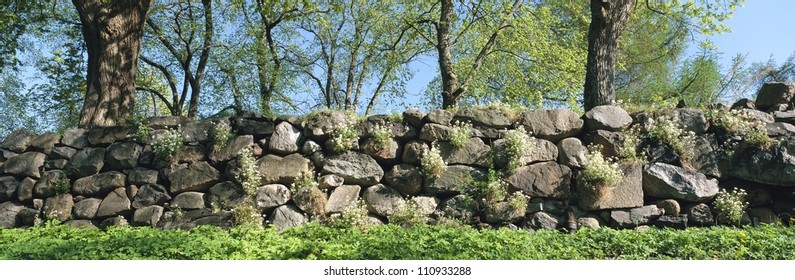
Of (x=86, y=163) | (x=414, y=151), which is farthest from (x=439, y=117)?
(x=86, y=163)

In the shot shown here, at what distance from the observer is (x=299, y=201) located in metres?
8.44

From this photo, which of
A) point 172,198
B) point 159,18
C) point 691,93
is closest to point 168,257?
point 172,198

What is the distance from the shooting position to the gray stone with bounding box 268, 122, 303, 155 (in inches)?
351

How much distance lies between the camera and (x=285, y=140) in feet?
29.4

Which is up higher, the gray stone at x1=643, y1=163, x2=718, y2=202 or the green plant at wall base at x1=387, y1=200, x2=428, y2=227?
the gray stone at x1=643, y1=163, x2=718, y2=202

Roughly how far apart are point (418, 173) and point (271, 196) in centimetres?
204

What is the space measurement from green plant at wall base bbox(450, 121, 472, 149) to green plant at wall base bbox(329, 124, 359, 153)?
137 cm

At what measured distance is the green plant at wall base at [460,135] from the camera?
340 inches

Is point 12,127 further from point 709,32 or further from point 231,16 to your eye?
point 709,32

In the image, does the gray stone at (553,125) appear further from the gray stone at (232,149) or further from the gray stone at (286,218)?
the gray stone at (232,149)

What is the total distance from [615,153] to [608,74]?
1856mm

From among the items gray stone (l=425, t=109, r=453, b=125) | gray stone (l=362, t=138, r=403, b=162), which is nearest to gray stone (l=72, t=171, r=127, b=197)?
gray stone (l=362, t=138, r=403, b=162)

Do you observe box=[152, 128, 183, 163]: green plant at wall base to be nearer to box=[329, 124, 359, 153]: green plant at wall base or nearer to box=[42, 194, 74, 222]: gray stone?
box=[42, 194, 74, 222]: gray stone

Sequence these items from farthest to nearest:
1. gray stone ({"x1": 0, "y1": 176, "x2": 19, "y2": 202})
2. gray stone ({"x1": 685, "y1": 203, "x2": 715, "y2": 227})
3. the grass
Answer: gray stone ({"x1": 0, "y1": 176, "x2": 19, "y2": 202}), gray stone ({"x1": 685, "y1": 203, "x2": 715, "y2": 227}), the grass
